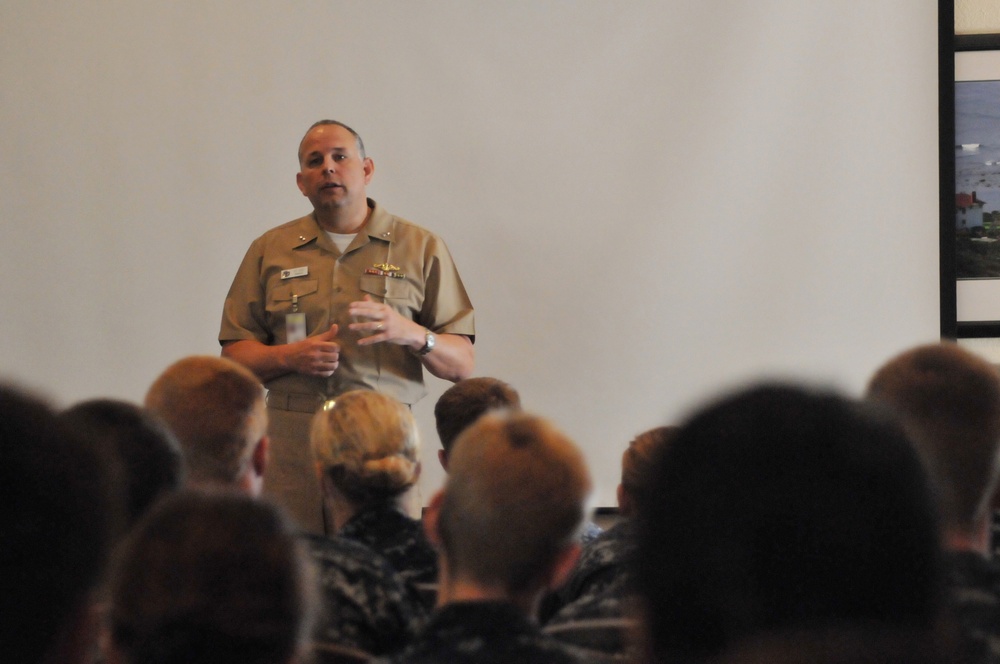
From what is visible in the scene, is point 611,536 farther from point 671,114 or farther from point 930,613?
point 671,114

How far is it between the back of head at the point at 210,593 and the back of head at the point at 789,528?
1.06ft

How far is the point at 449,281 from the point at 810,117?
5.46 ft

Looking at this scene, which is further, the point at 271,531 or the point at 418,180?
the point at 418,180

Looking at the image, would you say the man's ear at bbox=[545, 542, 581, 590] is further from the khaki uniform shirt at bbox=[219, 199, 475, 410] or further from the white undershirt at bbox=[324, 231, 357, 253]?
the white undershirt at bbox=[324, 231, 357, 253]

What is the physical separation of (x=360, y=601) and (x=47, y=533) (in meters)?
0.73

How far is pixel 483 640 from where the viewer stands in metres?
1.17

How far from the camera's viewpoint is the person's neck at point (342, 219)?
3217 millimetres

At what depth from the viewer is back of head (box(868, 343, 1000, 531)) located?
4.81 feet

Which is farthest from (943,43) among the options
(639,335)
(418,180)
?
(418,180)

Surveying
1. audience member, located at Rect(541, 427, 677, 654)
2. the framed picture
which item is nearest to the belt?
audience member, located at Rect(541, 427, 677, 654)

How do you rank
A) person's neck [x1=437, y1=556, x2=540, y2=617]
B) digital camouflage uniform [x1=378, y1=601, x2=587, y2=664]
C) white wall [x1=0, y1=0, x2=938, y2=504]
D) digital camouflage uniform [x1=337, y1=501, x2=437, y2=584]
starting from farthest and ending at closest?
white wall [x1=0, y1=0, x2=938, y2=504], digital camouflage uniform [x1=337, y1=501, x2=437, y2=584], person's neck [x1=437, y1=556, x2=540, y2=617], digital camouflage uniform [x1=378, y1=601, x2=587, y2=664]

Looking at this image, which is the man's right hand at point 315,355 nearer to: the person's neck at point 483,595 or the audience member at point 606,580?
the audience member at point 606,580

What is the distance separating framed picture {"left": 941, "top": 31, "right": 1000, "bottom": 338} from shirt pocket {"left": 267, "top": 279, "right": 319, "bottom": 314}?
2403mm

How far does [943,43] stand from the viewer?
13.1 ft
